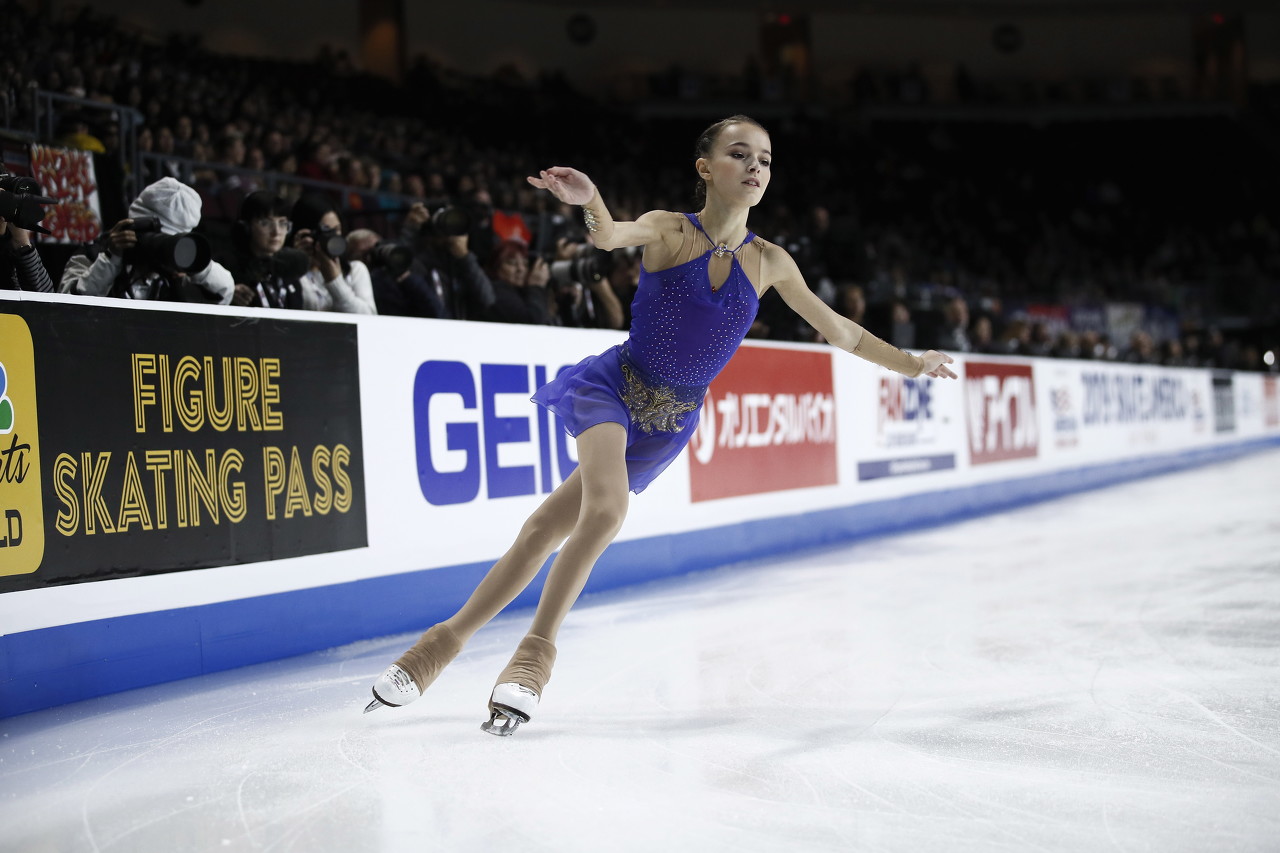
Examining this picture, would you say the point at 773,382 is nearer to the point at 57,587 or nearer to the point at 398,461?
the point at 398,461

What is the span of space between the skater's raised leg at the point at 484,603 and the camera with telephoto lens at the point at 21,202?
1591 millimetres

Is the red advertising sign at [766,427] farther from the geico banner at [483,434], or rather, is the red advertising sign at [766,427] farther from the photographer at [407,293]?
the photographer at [407,293]

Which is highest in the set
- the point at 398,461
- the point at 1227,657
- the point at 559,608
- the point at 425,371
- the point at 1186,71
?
the point at 1186,71

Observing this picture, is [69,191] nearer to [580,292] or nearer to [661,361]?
[580,292]

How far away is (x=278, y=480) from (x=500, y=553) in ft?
3.24

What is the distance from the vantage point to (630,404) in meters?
2.52

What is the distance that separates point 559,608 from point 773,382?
3531mm

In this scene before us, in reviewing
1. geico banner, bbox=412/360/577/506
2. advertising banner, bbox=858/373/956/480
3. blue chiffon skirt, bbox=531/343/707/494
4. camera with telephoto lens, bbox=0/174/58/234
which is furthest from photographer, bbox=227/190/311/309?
advertising banner, bbox=858/373/956/480

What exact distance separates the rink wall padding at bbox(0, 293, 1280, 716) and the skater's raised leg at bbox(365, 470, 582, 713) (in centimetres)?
87

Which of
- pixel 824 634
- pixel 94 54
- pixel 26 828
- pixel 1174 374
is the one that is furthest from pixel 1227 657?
pixel 1174 374

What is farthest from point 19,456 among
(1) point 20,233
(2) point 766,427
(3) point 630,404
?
(2) point 766,427

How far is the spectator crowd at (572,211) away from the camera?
4.11 m

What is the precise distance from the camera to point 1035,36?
24078 millimetres

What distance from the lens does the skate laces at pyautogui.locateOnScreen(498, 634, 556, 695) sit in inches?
86.7
